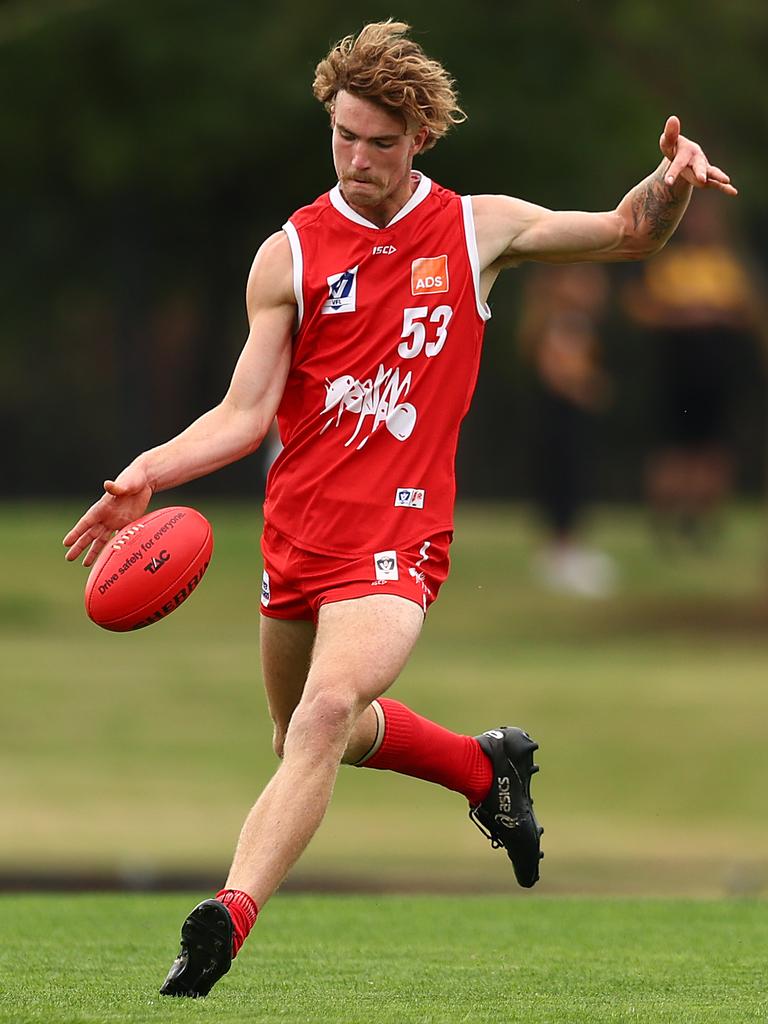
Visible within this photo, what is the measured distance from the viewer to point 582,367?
862 inches

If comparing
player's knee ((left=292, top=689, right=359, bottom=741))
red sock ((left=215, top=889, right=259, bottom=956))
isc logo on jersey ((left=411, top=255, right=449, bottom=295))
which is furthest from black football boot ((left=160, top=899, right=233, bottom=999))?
isc logo on jersey ((left=411, top=255, right=449, bottom=295))

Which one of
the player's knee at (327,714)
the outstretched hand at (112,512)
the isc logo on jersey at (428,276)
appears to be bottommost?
the player's knee at (327,714)

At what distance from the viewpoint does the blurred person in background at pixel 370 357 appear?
620cm

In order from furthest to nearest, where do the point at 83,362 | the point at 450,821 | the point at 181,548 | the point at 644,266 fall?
1. the point at 83,362
2. the point at 644,266
3. the point at 450,821
4. the point at 181,548

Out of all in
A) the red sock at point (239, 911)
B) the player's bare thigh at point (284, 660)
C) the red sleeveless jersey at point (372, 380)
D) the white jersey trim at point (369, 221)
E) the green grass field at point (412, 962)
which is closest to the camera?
the green grass field at point (412, 962)

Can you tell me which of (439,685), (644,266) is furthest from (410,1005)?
(644,266)

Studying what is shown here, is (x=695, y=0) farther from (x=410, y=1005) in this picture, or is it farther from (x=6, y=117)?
(x=410, y=1005)

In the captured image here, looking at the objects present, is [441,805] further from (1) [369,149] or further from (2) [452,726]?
(1) [369,149]

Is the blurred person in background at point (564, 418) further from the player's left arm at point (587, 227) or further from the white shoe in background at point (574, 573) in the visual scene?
the player's left arm at point (587, 227)

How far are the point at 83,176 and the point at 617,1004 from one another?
1725 centimetres

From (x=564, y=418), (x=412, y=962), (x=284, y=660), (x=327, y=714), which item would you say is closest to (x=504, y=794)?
(x=412, y=962)

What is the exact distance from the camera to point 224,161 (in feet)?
69.2

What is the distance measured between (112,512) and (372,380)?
850 mm

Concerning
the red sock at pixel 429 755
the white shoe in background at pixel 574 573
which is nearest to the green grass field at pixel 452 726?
the white shoe in background at pixel 574 573
